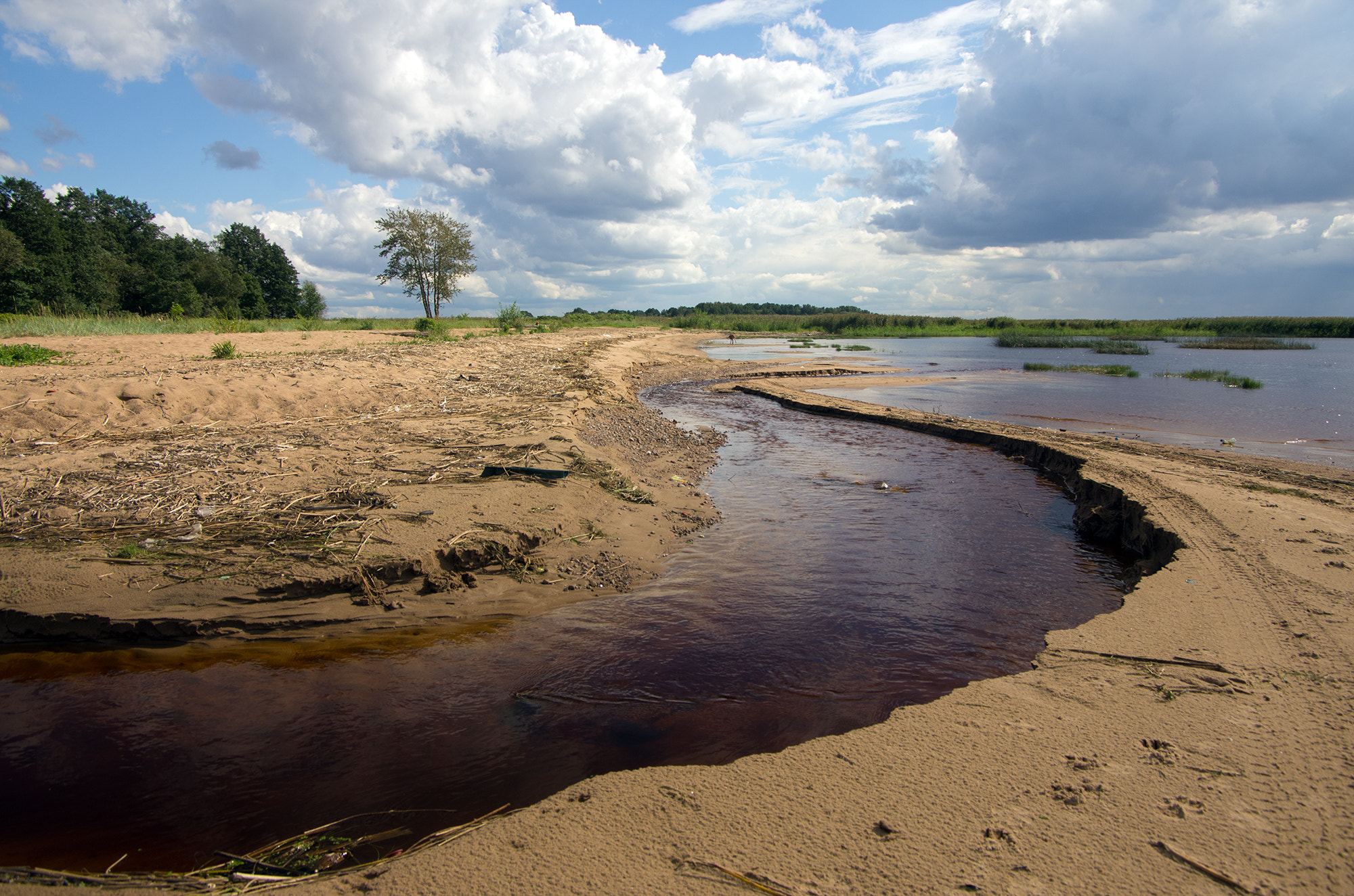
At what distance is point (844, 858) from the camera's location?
94.1 inches

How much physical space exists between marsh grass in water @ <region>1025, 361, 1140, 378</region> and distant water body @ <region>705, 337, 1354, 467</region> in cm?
84

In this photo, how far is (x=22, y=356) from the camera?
37.4ft

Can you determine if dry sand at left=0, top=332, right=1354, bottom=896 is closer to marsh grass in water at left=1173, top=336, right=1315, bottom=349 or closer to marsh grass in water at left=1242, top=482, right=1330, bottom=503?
marsh grass in water at left=1242, top=482, right=1330, bottom=503

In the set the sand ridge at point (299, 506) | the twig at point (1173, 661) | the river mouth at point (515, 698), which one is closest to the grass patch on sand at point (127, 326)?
the sand ridge at point (299, 506)

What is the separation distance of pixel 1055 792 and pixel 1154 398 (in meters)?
23.5

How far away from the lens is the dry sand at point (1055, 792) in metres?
2.31

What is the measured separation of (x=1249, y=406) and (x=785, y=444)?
54.9 feet

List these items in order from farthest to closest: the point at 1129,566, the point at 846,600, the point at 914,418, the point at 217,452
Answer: the point at 914,418 → the point at 217,452 → the point at 1129,566 → the point at 846,600

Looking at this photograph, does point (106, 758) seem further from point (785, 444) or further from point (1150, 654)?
point (785, 444)

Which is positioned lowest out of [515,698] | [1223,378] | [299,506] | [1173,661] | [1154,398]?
[515,698]

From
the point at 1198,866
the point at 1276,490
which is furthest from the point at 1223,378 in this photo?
the point at 1198,866

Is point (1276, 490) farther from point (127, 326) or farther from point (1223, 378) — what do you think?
point (127, 326)

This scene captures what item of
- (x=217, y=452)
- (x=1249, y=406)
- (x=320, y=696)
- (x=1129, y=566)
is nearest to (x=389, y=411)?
(x=217, y=452)

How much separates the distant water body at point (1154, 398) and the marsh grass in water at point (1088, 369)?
2.75 ft
